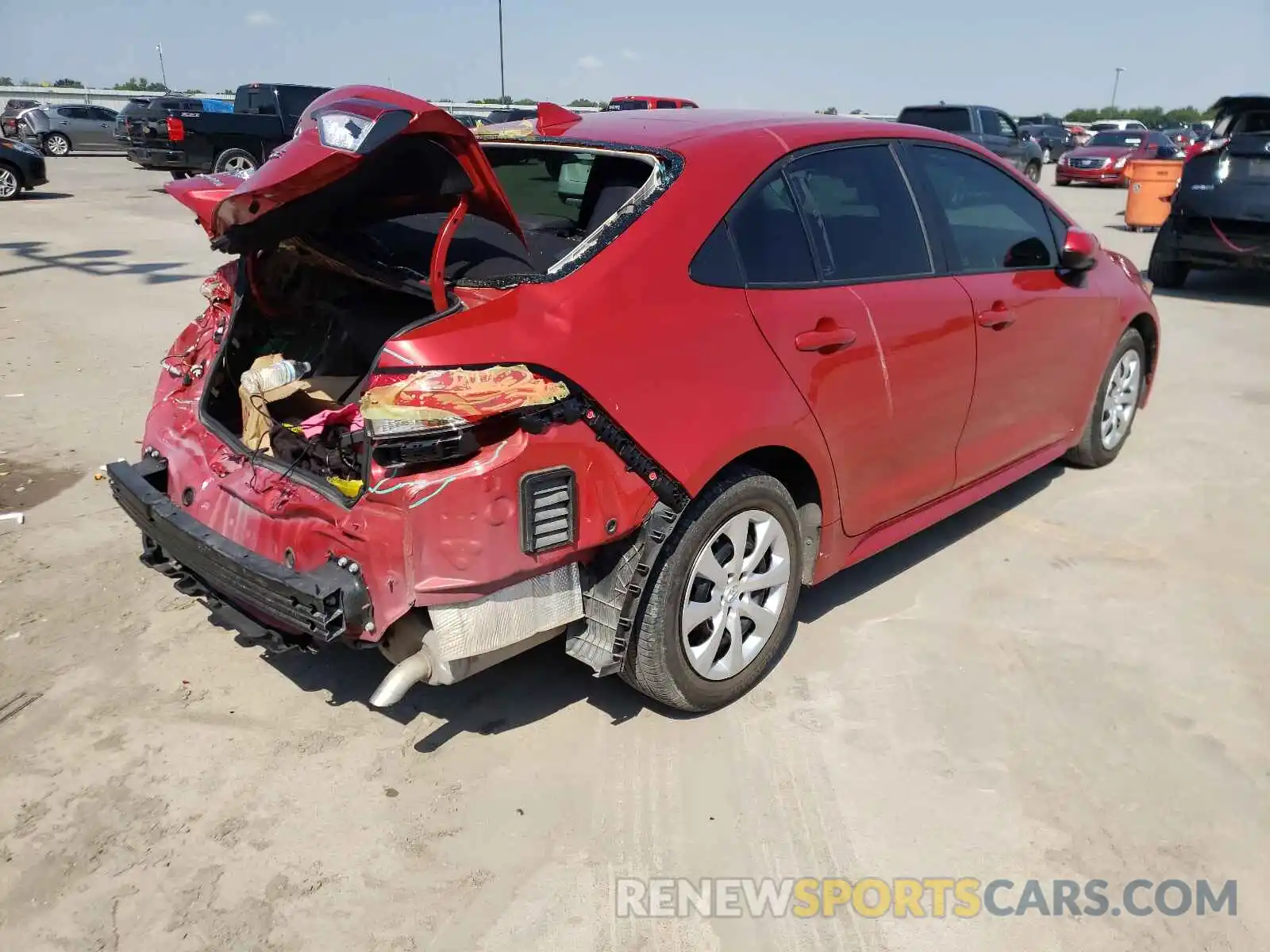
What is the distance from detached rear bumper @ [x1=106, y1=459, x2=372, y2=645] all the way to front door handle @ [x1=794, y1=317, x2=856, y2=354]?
1.53 meters

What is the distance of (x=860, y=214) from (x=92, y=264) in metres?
10.5

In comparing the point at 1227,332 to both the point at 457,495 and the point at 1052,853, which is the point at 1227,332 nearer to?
the point at 1052,853

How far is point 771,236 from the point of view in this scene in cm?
306

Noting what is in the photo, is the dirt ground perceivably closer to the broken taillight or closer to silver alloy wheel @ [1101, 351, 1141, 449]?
silver alloy wheel @ [1101, 351, 1141, 449]

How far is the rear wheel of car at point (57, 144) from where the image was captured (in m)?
27.9

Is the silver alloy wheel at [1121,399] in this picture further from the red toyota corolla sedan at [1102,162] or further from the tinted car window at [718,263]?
the red toyota corolla sedan at [1102,162]

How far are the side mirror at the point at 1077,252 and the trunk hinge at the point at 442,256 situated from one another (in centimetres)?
297

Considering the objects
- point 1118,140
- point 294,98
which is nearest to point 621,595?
point 294,98

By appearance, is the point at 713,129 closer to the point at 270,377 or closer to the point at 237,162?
the point at 270,377

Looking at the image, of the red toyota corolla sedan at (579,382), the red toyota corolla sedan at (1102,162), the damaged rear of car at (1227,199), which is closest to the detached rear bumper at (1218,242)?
the damaged rear of car at (1227,199)

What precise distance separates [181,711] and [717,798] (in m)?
1.78

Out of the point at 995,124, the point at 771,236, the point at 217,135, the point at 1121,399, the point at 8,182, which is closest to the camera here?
the point at 771,236

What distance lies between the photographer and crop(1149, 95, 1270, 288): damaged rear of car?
9312mm

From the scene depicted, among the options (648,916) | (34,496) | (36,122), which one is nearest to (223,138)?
(36,122)
